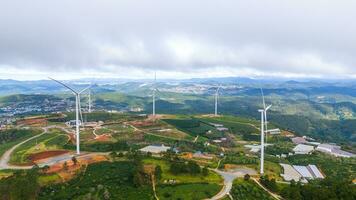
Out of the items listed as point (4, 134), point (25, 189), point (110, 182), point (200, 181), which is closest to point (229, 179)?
point (200, 181)

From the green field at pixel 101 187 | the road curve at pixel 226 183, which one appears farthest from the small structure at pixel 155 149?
the road curve at pixel 226 183

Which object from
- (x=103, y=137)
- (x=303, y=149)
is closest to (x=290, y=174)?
(x=303, y=149)

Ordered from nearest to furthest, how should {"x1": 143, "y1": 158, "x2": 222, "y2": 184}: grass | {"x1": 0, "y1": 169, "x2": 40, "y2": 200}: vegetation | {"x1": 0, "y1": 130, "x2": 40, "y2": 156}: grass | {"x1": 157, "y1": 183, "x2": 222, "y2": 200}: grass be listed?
{"x1": 0, "y1": 169, "x2": 40, "y2": 200}: vegetation < {"x1": 157, "y1": 183, "x2": 222, "y2": 200}: grass < {"x1": 143, "y1": 158, "x2": 222, "y2": 184}: grass < {"x1": 0, "y1": 130, "x2": 40, "y2": 156}: grass

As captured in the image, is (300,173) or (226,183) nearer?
(226,183)

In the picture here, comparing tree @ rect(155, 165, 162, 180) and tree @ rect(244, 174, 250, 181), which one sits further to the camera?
tree @ rect(244, 174, 250, 181)

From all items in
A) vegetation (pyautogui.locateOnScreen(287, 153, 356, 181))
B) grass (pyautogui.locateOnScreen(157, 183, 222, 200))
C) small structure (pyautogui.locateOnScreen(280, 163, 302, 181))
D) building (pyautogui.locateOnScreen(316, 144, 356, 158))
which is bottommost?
building (pyautogui.locateOnScreen(316, 144, 356, 158))

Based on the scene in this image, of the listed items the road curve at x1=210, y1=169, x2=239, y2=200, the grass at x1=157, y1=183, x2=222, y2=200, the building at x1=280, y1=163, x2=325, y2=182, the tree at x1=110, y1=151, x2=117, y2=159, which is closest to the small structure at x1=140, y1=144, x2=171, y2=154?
the tree at x1=110, y1=151, x2=117, y2=159

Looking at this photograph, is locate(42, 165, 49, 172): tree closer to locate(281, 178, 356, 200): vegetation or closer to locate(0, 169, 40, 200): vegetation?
locate(0, 169, 40, 200): vegetation

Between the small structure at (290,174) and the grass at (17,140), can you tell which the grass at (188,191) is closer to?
the small structure at (290,174)

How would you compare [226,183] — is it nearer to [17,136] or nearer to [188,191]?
[188,191]
